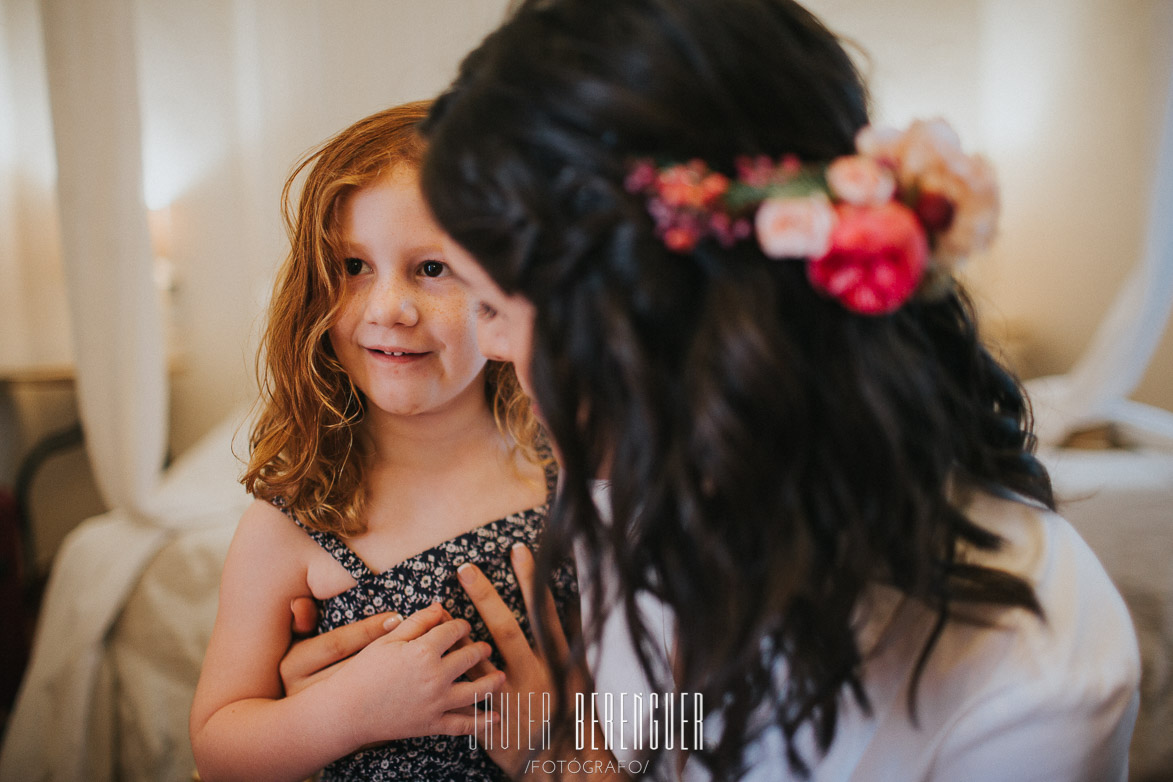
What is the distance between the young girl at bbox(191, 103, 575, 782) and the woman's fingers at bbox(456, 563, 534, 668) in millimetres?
25

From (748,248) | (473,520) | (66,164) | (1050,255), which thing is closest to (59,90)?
(66,164)

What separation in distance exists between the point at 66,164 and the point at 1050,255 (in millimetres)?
3002

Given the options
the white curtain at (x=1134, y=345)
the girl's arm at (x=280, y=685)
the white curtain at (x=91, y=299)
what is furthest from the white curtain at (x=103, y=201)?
the white curtain at (x=1134, y=345)

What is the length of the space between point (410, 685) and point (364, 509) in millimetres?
218

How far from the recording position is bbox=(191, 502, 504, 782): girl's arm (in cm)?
68

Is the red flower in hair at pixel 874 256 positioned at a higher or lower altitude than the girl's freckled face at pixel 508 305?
higher

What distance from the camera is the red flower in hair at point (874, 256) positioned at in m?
0.40

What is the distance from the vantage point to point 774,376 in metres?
0.44

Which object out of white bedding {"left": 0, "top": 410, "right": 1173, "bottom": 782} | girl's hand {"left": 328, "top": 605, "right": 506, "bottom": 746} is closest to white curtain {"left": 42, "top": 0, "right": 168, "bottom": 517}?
white bedding {"left": 0, "top": 410, "right": 1173, "bottom": 782}

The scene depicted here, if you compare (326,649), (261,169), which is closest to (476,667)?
(326,649)

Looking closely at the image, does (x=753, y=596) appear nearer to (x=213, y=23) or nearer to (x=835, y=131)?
(x=835, y=131)

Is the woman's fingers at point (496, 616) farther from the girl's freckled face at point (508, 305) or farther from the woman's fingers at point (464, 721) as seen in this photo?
the girl's freckled face at point (508, 305)

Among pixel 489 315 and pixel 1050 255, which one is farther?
pixel 1050 255

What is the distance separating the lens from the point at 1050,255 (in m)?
2.52
